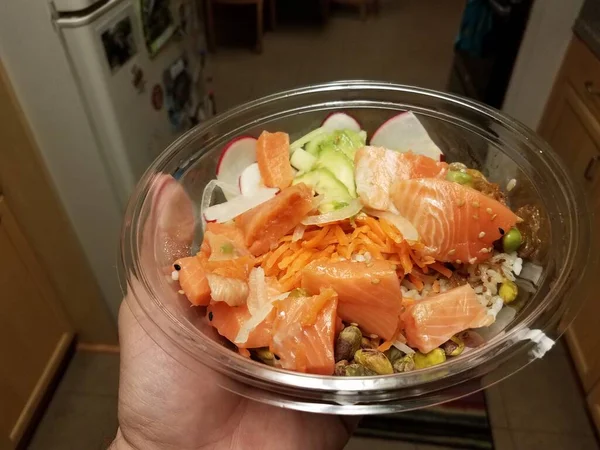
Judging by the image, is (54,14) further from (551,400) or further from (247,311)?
(551,400)

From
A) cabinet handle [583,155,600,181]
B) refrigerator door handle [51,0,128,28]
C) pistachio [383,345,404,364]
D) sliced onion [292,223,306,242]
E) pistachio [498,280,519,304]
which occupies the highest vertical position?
refrigerator door handle [51,0,128,28]

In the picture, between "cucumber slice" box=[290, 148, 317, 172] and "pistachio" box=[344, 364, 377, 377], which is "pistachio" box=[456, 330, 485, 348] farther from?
"cucumber slice" box=[290, 148, 317, 172]

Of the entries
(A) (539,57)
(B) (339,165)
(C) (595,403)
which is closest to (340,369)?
(B) (339,165)

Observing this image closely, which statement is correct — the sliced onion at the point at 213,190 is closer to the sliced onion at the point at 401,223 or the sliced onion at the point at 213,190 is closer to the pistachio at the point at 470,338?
Answer: the sliced onion at the point at 401,223

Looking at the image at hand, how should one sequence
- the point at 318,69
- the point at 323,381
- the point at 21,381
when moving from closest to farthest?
the point at 323,381 < the point at 21,381 < the point at 318,69

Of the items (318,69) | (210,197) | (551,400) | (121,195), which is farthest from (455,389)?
(318,69)

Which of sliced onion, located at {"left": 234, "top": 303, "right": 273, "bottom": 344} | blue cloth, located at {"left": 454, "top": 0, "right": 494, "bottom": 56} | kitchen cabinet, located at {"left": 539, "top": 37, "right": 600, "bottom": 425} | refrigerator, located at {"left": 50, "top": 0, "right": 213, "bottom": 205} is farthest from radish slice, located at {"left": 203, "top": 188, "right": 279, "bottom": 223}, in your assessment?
blue cloth, located at {"left": 454, "top": 0, "right": 494, "bottom": 56}
